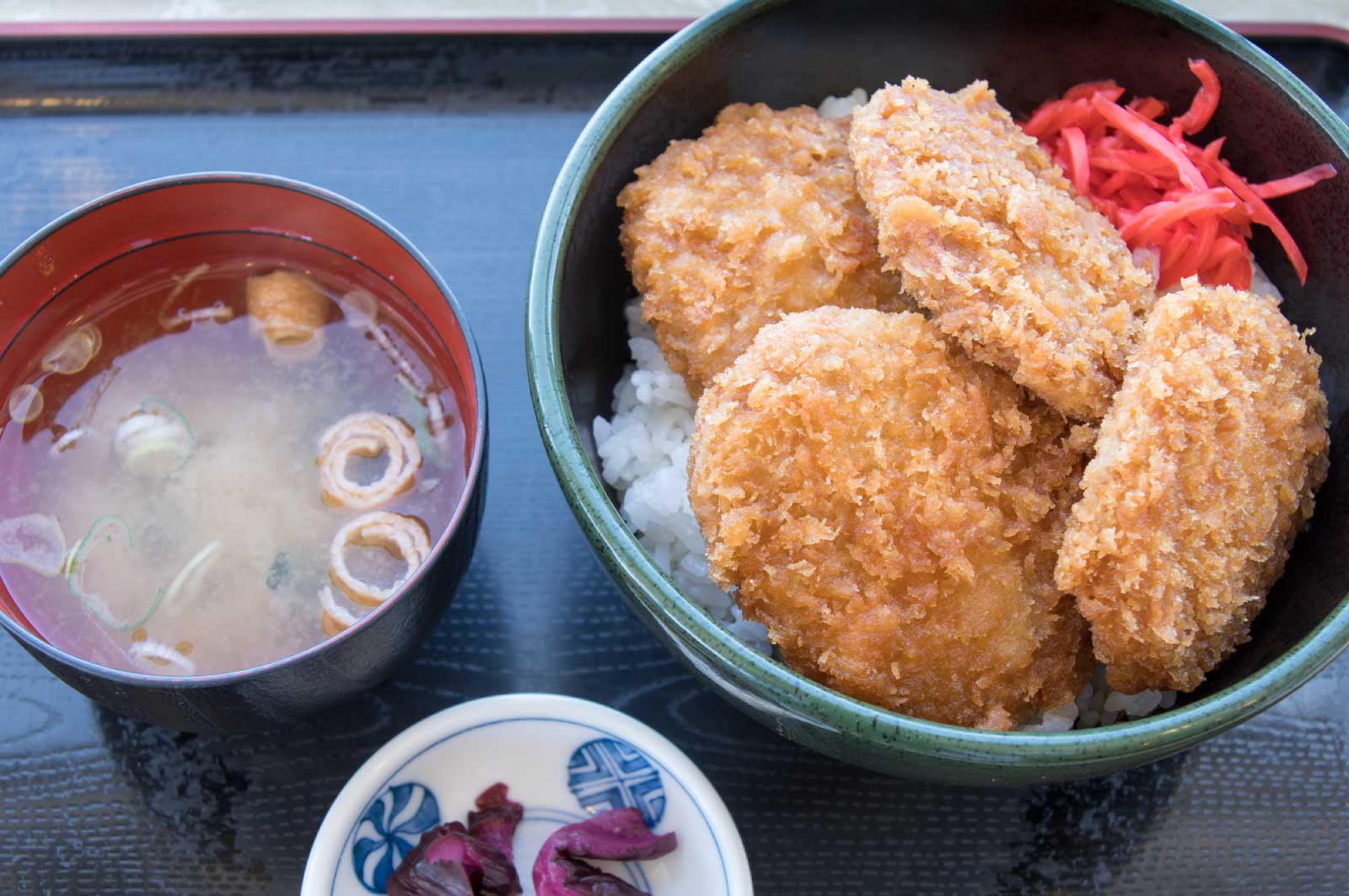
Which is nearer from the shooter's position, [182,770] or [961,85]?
[182,770]

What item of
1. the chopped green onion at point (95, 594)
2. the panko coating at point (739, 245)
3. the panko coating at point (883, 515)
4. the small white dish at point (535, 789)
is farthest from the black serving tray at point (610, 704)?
the panko coating at point (739, 245)

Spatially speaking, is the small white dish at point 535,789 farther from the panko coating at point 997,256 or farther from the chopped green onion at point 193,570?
the panko coating at point 997,256

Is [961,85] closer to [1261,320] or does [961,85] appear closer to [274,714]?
[1261,320]

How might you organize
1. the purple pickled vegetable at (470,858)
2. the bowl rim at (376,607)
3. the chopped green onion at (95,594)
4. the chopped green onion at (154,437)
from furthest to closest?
the chopped green onion at (154,437) → the chopped green onion at (95,594) → the purple pickled vegetable at (470,858) → the bowl rim at (376,607)

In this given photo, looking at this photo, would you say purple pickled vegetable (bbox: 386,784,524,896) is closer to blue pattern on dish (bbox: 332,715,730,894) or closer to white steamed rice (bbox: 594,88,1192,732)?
blue pattern on dish (bbox: 332,715,730,894)

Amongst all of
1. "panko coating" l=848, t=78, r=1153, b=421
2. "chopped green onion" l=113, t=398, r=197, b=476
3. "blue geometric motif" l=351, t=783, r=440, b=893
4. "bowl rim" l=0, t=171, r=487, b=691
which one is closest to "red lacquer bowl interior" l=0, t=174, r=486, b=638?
"bowl rim" l=0, t=171, r=487, b=691

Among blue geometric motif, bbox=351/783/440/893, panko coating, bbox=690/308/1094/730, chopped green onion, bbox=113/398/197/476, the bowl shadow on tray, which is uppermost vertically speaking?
panko coating, bbox=690/308/1094/730

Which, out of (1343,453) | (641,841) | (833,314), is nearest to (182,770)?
(641,841)
